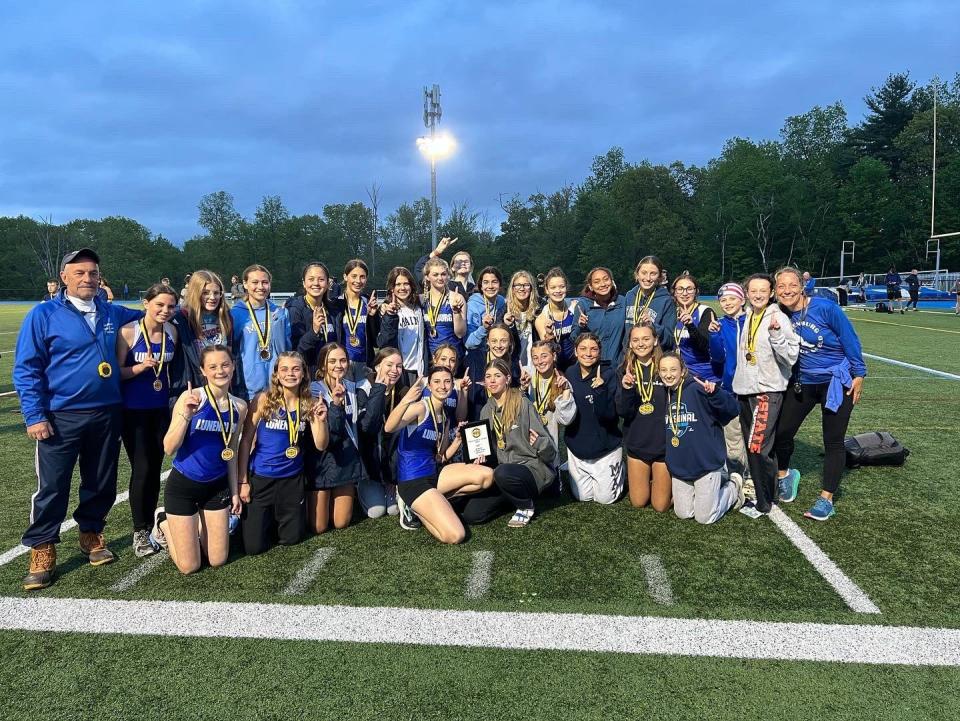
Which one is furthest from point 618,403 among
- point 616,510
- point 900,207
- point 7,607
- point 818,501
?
point 900,207

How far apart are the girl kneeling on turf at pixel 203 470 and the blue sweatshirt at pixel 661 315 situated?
3.18 metres

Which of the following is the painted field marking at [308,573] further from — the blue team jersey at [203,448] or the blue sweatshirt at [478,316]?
the blue sweatshirt at [478,316]

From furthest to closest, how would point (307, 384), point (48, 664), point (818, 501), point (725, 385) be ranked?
point (725, 385) → point (818, 501) → point (307, 384) → point (48, 664)

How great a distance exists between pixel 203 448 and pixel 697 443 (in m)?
3.23

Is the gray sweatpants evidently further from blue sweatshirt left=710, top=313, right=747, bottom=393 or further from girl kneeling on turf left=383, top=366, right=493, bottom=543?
girl kneeling on turf left=383, top=366, right=493, bottom=543

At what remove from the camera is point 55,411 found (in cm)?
344

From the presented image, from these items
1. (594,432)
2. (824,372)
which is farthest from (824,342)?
(594,432)

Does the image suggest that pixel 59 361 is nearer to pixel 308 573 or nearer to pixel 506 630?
pixel 308 573

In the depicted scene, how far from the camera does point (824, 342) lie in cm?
419

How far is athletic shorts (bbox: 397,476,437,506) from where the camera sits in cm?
414

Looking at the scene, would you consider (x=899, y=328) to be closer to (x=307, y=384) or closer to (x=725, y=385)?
(x=725, y=385)

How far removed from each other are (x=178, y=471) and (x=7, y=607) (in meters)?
1.01

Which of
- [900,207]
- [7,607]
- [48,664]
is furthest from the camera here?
[900,207]

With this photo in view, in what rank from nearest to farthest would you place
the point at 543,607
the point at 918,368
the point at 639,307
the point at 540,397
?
1. the point at 543,607
2. the point at 540,397
3. the point at 639,307
4. the point at 918,368
